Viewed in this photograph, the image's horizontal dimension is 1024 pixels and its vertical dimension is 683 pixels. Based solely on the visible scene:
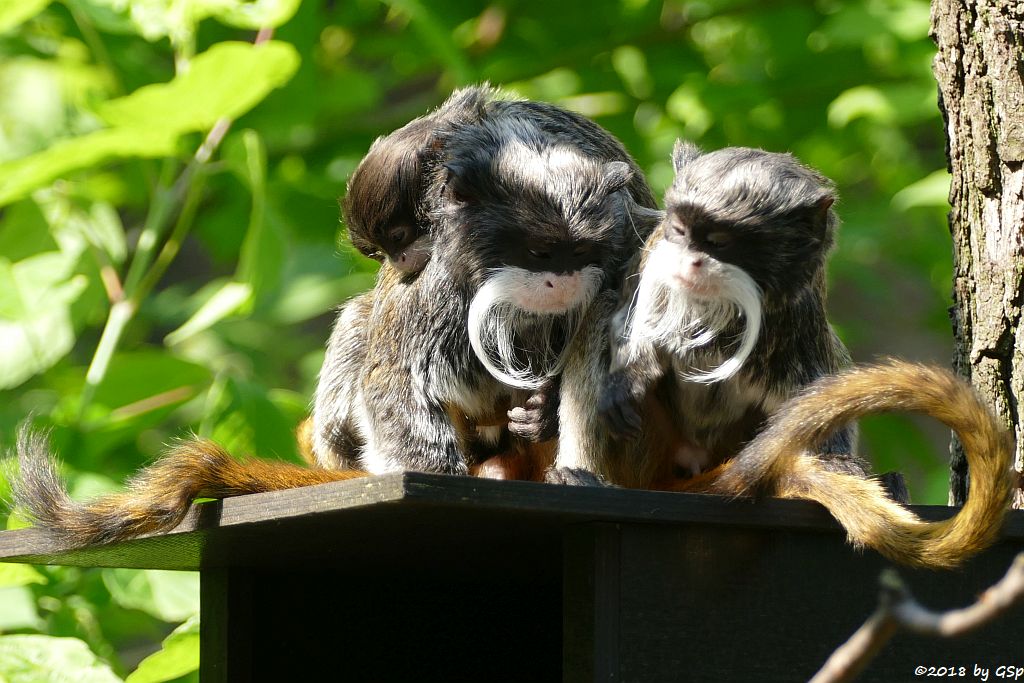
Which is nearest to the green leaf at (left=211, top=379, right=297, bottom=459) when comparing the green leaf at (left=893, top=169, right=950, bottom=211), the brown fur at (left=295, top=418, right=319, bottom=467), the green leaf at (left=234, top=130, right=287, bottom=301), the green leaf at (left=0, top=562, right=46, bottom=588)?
the brown fur at (left=295, top=418, right=319, bottom=467)

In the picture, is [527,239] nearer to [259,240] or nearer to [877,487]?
[877,487]

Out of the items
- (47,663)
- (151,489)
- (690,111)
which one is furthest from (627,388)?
(690,111)

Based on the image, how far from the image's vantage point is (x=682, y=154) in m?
1.86

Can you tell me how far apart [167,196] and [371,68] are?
6.54 ft

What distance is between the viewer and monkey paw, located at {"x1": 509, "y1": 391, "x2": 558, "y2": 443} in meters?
1.96

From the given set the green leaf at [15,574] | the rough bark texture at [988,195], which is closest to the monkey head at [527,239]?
the rough bark texture at [988,195]

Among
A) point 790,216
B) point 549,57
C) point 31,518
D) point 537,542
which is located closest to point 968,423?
point 790,216

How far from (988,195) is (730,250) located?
628 mm

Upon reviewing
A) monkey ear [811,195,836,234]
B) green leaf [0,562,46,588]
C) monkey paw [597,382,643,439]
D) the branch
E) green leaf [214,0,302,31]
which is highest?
green leaf [214,0,302,31]

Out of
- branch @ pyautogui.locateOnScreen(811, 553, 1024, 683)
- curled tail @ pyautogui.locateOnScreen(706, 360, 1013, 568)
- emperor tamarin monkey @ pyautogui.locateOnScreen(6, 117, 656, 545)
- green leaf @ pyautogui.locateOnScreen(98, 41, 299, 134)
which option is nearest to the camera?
branch @ pyautogui.locateOnScreen(811, 553, 1024, 683)

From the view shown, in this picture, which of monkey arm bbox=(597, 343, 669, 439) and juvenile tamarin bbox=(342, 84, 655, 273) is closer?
monkey arm bbox=(597, 343, 669, 439)

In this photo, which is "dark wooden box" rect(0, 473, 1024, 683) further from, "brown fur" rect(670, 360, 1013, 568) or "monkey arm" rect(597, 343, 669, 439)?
"monkey arm" rect(597, 343, 669, 439)

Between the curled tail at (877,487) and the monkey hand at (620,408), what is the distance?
0.80ft

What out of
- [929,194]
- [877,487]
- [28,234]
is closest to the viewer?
[877,487]
